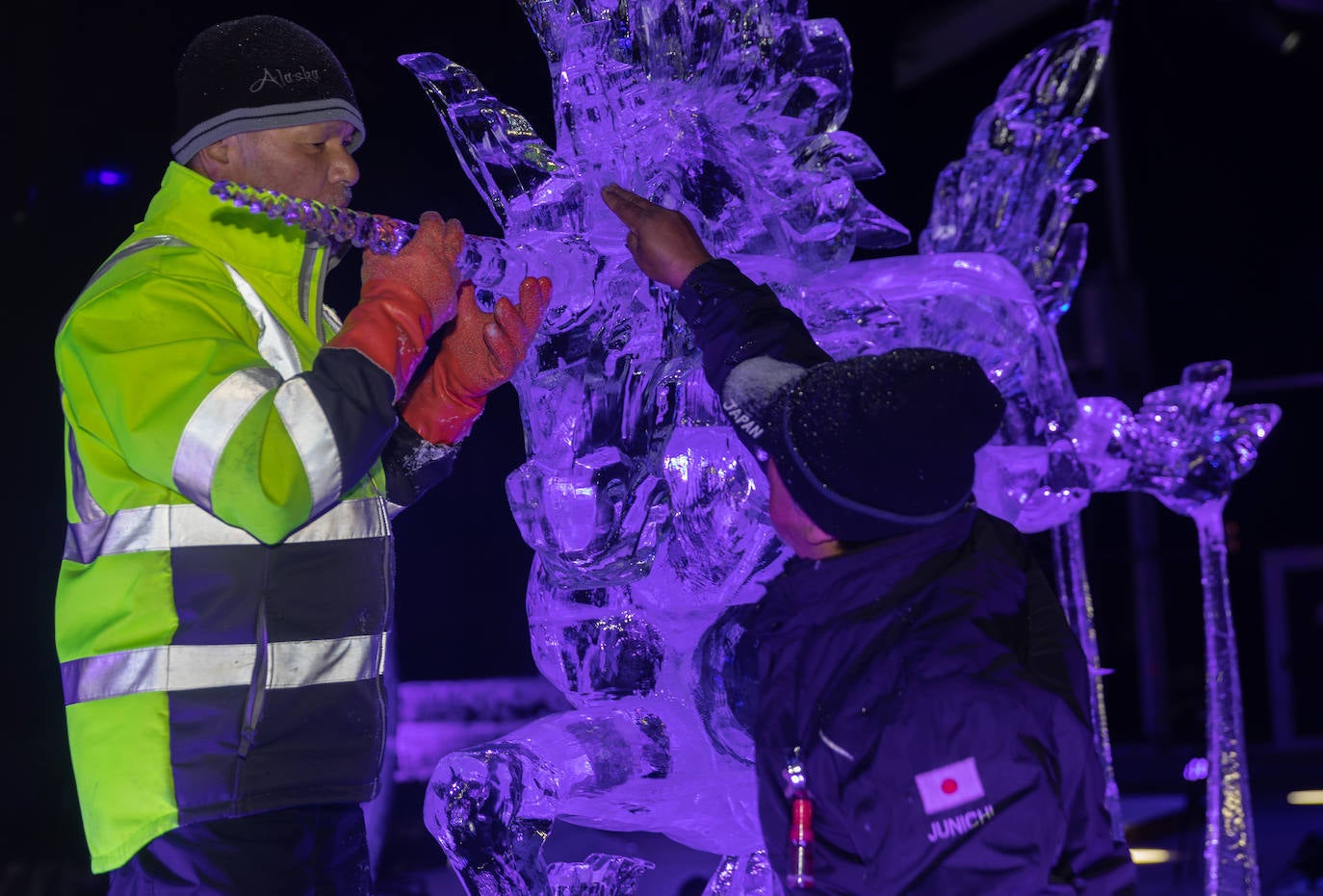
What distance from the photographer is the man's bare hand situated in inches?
57.6

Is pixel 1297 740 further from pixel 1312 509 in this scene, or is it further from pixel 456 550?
pixel 456 550

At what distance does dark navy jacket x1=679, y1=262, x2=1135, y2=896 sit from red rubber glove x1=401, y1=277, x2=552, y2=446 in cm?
45

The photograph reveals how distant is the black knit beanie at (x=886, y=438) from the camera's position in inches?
43.7

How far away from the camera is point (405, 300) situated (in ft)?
4.26

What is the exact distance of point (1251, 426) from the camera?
1.97 m

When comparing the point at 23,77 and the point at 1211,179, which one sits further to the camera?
the point at 1211,179

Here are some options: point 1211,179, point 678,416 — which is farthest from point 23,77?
point 1211,179

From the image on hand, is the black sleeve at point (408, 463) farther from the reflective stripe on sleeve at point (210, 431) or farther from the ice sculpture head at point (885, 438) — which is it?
the ice sculpture head at point (885, 438)

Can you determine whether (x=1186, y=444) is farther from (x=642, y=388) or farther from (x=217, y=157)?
(x=217, y=157)

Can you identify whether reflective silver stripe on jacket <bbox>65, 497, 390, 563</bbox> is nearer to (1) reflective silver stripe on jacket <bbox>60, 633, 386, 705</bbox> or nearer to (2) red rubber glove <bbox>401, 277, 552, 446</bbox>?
(1) reflective silver stripe on jacket <bbox>60, 633, 386, 705</bbox>

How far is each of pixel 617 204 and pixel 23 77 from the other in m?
1.36

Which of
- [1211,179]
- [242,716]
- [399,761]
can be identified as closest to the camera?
[242,716]

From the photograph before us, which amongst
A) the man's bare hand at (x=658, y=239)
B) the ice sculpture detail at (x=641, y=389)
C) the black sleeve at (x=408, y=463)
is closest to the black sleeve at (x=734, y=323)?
the man's bare hand at (x=658, y=239)

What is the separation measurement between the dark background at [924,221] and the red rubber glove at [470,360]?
101cm
